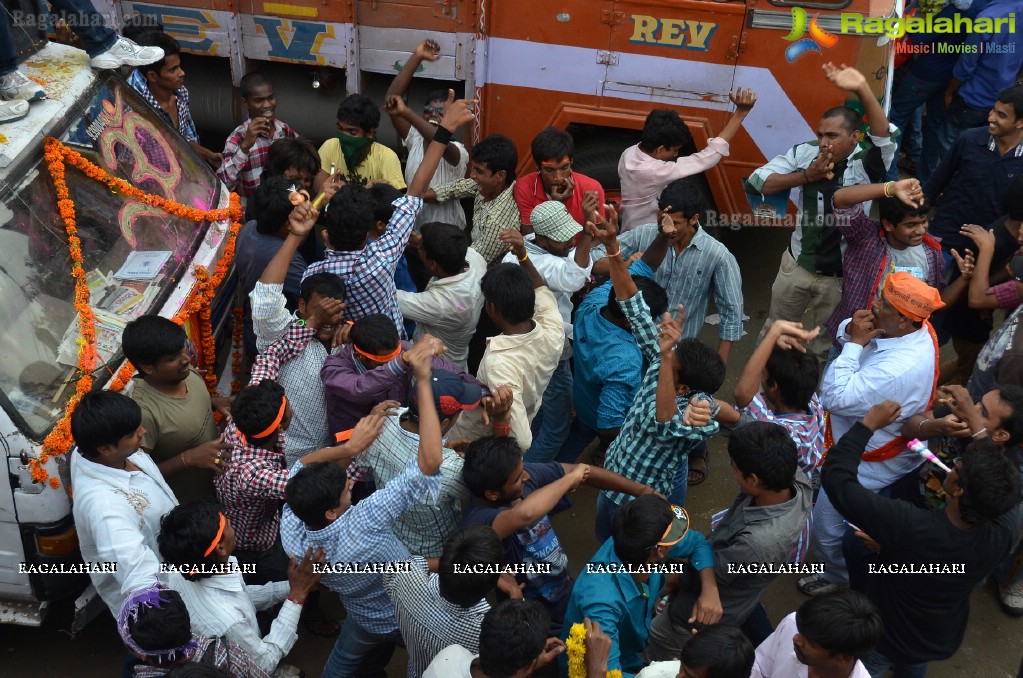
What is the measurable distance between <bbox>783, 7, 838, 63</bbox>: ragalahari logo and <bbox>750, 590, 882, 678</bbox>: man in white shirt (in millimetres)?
3887

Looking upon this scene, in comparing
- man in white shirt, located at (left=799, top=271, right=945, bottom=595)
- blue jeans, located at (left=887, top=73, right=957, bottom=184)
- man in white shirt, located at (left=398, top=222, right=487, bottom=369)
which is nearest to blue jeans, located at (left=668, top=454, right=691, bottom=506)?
man in white shirt, located at (left=799, top=271, right=945, bottom=595)

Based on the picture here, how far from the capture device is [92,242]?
3.98 metres

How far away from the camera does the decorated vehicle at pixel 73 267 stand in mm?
3275

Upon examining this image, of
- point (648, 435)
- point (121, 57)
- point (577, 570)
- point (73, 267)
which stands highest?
point (121, 57)

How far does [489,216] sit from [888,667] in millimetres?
2966

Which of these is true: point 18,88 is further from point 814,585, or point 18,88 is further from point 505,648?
point 814,585

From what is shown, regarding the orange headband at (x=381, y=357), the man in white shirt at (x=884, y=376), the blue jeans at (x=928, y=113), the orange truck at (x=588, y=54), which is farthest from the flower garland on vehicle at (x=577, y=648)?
the blue jeans at (x=928, y=113)

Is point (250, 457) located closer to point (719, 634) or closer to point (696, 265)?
point (719, 634)

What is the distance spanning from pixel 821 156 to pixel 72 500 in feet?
12.9

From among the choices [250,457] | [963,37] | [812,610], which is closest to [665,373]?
[812,610]

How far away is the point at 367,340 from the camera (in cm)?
348

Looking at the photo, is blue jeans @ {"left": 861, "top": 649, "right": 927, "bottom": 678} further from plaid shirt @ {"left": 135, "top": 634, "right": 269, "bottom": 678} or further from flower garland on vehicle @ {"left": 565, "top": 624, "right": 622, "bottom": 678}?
plaid shirt @ {"left": 135, "top": 634, "right": 269, "bottom": 678}

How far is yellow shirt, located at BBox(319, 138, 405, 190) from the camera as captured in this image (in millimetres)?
5250

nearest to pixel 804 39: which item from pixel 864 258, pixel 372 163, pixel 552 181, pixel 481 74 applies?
pixel 864 258
